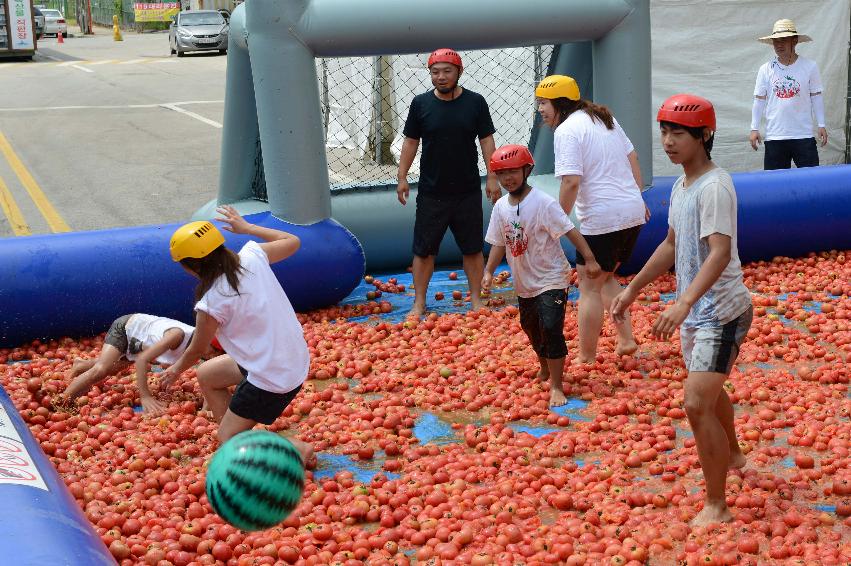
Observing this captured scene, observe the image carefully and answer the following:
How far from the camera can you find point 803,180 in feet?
31.9

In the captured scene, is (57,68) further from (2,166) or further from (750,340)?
(750,340)

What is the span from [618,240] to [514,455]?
1.90m

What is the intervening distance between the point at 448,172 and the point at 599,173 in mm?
1703

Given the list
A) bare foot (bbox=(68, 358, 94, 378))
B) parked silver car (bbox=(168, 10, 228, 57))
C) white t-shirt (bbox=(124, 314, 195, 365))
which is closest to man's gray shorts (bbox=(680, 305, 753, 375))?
white t-shirt (bbox=(124, 314, 195, 365))

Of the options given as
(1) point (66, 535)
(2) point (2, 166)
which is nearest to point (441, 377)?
(1) point (66, 535)

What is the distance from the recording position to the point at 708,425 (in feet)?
14.9

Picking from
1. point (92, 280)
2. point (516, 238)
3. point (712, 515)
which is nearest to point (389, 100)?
point (92, 280)

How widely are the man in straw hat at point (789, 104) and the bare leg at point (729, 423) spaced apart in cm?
593

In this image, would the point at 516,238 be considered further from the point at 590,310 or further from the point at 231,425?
the point at 231,425

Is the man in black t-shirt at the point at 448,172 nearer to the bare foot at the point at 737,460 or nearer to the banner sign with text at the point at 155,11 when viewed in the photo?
the bare foot at the point at 737,460

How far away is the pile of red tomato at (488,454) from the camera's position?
471 cm

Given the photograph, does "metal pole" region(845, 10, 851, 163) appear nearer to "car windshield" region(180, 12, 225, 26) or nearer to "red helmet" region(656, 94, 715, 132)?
"red helmet" region(656, 94, 715, 132)

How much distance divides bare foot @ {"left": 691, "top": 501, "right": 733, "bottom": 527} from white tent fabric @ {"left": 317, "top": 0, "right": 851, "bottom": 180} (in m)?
8.41

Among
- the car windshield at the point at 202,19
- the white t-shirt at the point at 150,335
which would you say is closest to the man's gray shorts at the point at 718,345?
the white t-shirt at the point at 150,335
